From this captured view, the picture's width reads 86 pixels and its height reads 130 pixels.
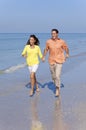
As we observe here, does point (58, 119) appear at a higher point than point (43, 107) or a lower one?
higher

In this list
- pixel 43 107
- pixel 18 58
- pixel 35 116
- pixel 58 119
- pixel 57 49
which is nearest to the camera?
pixel 58 119

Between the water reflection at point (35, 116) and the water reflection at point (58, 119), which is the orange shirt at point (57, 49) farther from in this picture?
the water reflection at point (58, 119)

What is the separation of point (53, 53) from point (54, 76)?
603mm

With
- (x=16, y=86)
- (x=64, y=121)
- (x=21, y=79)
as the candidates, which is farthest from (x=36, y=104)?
(x=21, y=79)

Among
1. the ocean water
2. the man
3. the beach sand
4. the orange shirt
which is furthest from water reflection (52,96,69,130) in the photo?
the ocean water

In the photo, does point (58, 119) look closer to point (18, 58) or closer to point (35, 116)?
point (35, 116)

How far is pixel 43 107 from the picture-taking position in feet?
26.8

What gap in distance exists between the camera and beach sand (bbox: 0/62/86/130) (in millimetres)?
6777

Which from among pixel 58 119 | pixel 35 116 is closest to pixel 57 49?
pixel 35 116

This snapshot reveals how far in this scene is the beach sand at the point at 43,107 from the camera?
678 centimetres

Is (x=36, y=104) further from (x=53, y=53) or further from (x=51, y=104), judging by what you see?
(x=53, y=53)

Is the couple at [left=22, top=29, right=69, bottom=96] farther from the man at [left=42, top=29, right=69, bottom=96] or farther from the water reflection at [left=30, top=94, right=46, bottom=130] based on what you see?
the water reflection at [left=30, top=94, right=46, bottom=130]

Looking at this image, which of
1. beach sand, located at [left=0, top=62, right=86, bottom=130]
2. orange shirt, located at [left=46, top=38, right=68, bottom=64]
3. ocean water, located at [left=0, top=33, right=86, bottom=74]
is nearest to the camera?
beach sand, located at [left=0, top=62, right=86, bottom=130]

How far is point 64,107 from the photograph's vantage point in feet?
26.7
